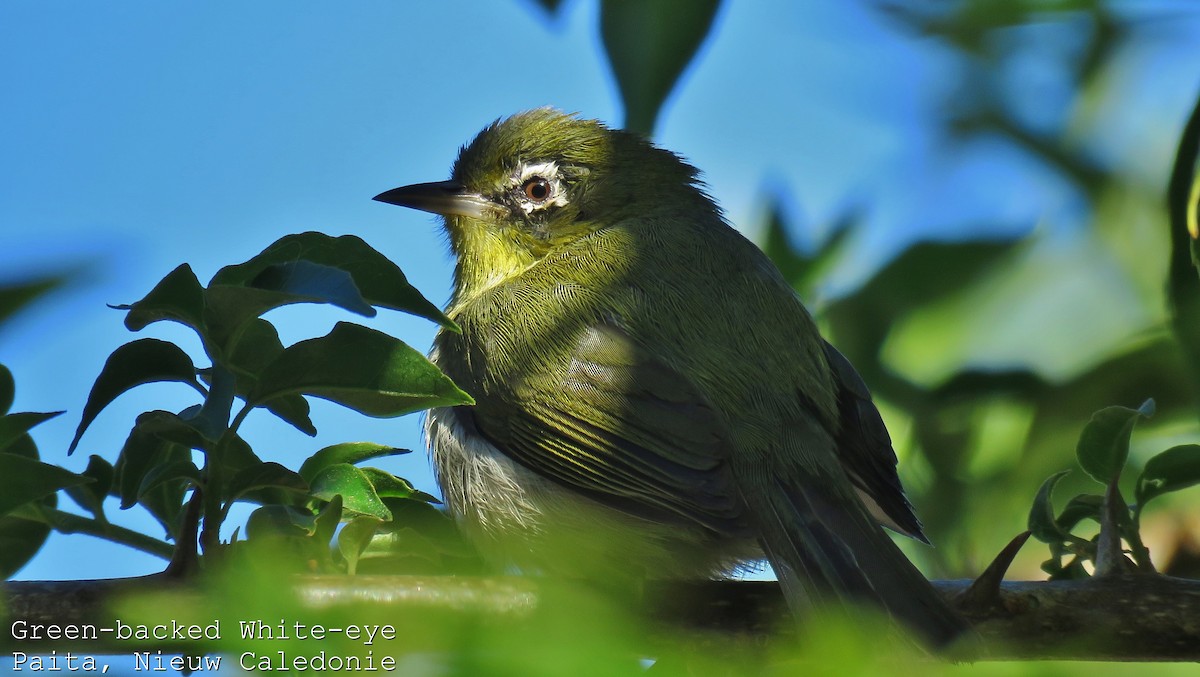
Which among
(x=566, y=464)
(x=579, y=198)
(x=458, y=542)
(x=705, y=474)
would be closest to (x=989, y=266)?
(x=705, y=474)

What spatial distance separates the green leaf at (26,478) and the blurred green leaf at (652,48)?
1.05m

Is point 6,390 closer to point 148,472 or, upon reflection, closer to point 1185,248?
point 148,472

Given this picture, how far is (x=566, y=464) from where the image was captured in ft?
9.41

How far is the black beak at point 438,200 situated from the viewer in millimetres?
4203

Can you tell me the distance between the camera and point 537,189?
13.8 ft

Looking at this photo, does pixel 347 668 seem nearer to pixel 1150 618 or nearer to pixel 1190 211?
pixel 1150 618

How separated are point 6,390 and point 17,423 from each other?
0.32 meters

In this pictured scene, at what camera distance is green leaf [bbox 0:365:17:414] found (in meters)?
2.11

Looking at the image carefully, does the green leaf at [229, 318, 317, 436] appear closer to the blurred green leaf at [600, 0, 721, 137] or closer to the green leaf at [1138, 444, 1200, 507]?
the blurred green leaf at [600, 0, 721, 137]

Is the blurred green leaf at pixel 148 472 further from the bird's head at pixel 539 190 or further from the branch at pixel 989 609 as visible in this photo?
the bird's head at pixel 539 190

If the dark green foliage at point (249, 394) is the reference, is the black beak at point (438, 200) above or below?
above

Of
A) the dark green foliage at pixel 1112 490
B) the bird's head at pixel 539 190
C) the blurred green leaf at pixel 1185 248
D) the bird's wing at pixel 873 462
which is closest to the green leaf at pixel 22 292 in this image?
the dark green foliage at pixel 1112 490

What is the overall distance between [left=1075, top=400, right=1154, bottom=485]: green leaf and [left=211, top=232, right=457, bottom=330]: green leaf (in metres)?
1.25

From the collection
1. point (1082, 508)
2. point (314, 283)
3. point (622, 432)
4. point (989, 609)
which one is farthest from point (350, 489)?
point (1082, 508)
